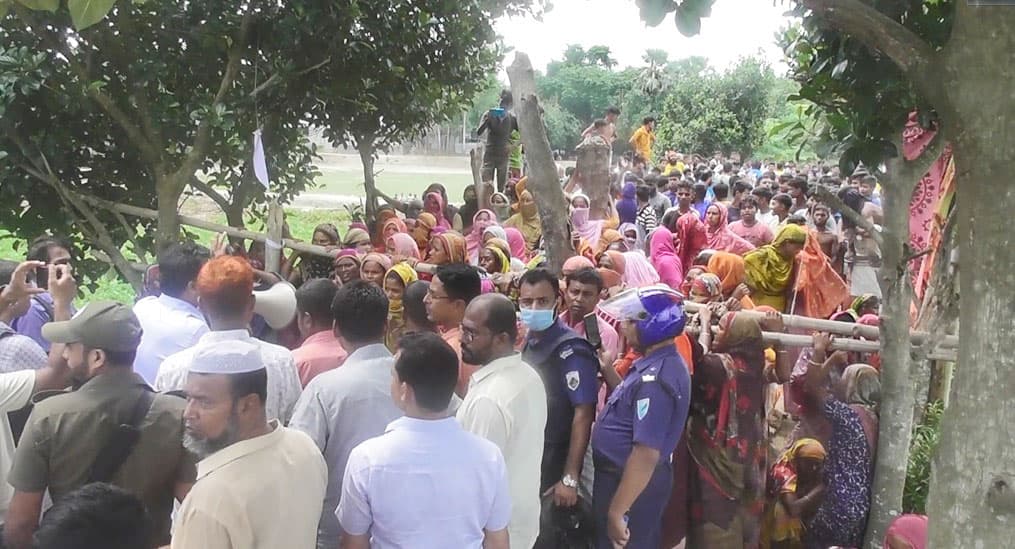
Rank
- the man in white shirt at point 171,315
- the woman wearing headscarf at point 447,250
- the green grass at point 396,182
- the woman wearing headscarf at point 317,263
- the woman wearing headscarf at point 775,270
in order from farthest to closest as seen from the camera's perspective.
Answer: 1. the green grass at point 396,182
2. the woman wearing headscarf at point 317,263
3. the woman wearing headscarf at point 775,270
4. the woman wearing headscarf at point 447,250
5. the man in white shirt at point 171,315

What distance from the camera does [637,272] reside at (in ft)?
19.5

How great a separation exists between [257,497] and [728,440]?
2198 millimetres

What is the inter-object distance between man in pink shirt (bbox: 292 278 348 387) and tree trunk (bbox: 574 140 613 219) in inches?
219

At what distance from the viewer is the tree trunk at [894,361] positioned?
11.9 ft

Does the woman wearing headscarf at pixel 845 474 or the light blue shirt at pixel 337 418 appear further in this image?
the woman wearing headscarf at pixel 845 474

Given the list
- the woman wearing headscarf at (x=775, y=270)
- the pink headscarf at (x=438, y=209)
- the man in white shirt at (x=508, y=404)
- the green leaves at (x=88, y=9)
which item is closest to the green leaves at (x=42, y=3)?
the green leaves at (x=88, y=9)

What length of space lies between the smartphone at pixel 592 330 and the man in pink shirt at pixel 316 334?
1252 millimetres

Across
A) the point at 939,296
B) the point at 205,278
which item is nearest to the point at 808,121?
the point at 939,296

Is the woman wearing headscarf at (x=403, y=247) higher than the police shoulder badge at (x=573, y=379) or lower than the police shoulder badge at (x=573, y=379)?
higher

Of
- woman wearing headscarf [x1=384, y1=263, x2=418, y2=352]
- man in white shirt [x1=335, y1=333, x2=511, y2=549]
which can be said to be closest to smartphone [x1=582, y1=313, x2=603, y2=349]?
woman wearing headscarf [x1=384, y1=263, x2=418, y2=352]

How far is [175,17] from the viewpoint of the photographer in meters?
5.83

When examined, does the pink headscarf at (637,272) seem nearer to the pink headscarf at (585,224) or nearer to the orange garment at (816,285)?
the orange garment at (816,285)

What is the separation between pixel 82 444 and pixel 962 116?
261cm

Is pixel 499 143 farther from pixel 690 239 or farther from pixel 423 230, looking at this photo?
pixel 690 239
